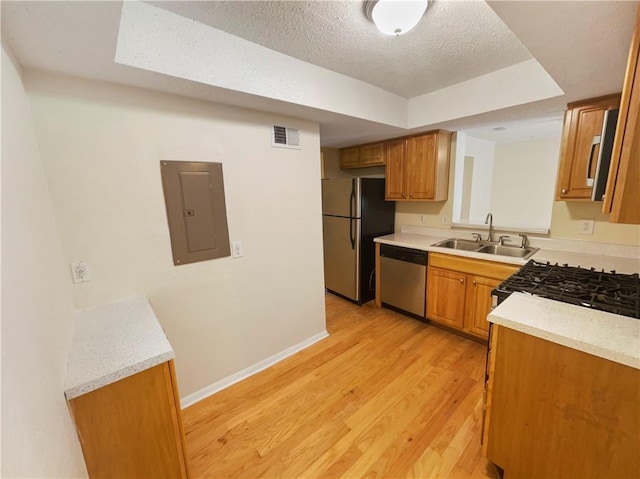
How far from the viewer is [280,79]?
70.1 inches

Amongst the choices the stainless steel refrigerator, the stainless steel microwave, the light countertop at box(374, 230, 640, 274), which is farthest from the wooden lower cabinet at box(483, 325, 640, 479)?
the stainless steel refrigerator

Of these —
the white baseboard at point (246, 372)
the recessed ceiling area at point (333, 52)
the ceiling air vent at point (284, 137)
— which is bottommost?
the white baseboard at point (246, 372)

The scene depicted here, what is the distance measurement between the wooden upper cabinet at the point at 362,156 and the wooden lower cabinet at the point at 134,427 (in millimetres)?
3197

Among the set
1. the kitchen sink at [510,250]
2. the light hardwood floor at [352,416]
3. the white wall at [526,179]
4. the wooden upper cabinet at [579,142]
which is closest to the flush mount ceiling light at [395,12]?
the wooden upper cabinet at [579,142]

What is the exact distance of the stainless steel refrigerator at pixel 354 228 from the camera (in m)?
3.22

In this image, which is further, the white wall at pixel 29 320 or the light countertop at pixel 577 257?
the light countertop at pixel 577 257

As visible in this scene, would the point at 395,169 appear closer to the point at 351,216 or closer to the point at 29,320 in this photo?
the point at 351,216

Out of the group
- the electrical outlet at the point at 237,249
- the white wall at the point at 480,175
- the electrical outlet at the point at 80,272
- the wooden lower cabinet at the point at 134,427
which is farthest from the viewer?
the white wall at the point at 480,175

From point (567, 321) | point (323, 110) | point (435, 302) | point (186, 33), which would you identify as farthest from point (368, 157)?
point (567, 321)

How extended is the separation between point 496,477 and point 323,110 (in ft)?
8.16

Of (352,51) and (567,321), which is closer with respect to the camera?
(567,321)

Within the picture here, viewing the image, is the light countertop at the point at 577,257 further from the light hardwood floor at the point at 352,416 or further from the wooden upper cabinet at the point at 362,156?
the wooden upper cabinet at the point at 362,156

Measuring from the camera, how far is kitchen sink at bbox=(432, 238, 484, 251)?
293 centimetres

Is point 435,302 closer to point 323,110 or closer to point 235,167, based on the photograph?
point 323,110
